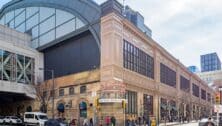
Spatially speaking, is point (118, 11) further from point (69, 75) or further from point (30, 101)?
point (30, 101)

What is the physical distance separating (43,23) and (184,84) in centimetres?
4139

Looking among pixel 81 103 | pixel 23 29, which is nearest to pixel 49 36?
pixel 23 29

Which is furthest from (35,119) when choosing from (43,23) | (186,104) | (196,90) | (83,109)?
(196,90)

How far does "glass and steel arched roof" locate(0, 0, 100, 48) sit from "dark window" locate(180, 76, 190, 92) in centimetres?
3699

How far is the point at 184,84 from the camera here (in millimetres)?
92250

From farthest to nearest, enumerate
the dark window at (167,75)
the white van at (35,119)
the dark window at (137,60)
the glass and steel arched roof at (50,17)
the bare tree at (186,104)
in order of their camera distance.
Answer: the bare tree at (186,104) → the dark window at (167,75) → the glass and steel arched roof at (50,17) → the dark window at (137,60) → the white van at (35,119)

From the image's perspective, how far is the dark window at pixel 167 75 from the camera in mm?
70750

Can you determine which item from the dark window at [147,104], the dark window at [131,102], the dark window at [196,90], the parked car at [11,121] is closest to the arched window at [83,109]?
the dark window at [131,102]

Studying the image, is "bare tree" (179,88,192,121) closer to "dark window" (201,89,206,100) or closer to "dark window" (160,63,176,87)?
"dark window" (160,63,176,87)

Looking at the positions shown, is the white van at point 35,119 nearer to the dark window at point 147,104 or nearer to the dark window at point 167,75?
the dark window at point 147,104

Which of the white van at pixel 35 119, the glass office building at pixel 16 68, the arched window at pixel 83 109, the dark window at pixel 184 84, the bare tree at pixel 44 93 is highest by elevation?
the glass office building at pixel 16 68

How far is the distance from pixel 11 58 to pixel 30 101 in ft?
29.3

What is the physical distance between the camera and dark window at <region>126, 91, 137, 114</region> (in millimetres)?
51969

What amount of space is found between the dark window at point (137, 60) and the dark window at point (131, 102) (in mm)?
3768
